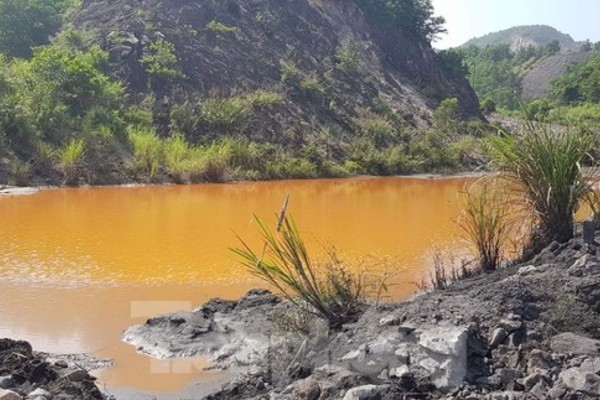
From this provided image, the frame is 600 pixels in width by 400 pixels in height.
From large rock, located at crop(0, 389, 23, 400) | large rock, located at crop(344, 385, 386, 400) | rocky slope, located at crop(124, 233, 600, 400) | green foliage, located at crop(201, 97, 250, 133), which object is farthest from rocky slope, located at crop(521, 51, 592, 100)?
large rock, located at crop(0, 389, 23, 400)

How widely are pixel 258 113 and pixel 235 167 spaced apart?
4012 mm

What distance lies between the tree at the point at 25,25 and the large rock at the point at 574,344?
22.7m

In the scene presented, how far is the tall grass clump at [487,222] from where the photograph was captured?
5.38 meters

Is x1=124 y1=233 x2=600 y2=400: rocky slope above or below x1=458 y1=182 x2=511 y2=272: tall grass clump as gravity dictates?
below

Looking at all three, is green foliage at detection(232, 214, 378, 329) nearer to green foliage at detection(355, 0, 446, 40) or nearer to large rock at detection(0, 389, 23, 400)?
large rock at detection(0, 389, 23, 400)

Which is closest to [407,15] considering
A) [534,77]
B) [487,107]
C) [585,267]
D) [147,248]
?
[487,107]

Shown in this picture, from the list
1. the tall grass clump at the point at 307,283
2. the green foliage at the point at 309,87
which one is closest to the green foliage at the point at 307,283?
the tall grass clump at the point at 307,283

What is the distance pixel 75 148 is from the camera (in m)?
16.8

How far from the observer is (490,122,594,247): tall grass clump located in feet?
17.0

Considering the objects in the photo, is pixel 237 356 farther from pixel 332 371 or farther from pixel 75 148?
pixel 75 148

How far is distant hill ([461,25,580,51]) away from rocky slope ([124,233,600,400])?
152 meters

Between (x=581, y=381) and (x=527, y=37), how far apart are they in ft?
522

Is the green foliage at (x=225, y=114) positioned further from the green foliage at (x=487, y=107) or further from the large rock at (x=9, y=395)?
the green foliage at (x=487, y=107)

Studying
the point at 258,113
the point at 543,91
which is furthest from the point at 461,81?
the point at 543,91
